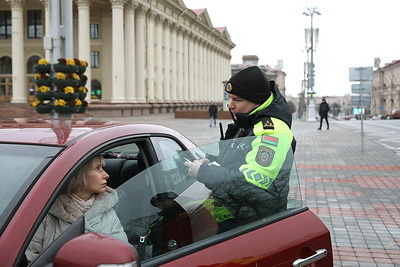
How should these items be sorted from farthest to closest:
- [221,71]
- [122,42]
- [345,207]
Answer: [221,71], [122,42], [345,207]

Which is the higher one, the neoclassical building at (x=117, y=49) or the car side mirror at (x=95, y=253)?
the neoclassical building at (x=117, y=49)

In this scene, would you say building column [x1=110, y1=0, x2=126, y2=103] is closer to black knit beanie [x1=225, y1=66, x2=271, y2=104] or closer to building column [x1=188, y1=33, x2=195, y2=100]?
building column [x1=188, y1=33, x2=195, y2=100]

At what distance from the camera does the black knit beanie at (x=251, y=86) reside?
9.78 ft

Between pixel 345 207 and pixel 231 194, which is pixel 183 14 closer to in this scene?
pixel 345 207

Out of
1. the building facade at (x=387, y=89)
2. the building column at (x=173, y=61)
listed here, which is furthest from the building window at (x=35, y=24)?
the building facade at (x=387, y=89)

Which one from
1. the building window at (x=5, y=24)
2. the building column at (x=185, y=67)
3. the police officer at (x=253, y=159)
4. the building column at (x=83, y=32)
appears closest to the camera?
the police officer at (x=253, y=159)

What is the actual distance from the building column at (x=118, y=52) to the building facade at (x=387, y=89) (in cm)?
8861

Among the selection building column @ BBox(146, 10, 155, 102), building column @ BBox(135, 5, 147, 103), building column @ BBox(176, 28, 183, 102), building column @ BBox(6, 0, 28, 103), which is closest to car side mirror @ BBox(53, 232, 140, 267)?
building column @ BBox(6, 0, 28, 103)

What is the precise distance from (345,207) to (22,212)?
688 cm

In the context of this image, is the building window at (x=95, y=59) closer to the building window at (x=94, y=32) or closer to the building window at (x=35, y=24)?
the building window at (x=94, y=32)

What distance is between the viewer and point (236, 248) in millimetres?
2312

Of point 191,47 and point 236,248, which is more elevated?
point 191,47

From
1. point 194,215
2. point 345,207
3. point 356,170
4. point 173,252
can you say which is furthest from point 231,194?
point 356,170

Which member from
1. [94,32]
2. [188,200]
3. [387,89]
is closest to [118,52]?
[94,32]
